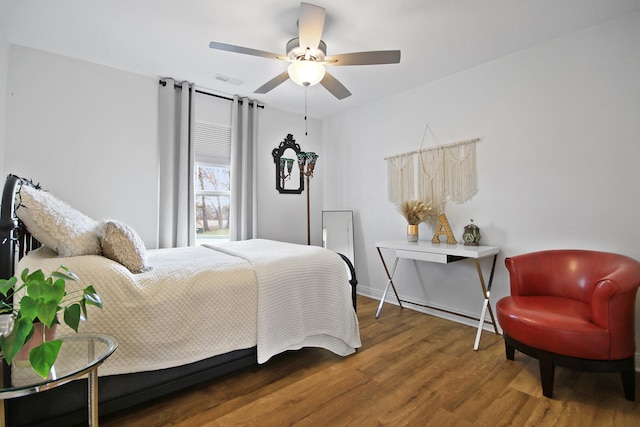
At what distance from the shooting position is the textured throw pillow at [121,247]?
5.45 ft

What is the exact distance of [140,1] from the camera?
2.01 m

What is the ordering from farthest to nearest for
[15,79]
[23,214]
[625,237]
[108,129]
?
[108,129], [15,79], [625,237], [23,214]

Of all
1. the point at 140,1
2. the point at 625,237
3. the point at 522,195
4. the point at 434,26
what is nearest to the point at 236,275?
the point at 140,1

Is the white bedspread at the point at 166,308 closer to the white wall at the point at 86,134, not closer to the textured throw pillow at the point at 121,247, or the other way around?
the textured throw pillow at the point at 121,247

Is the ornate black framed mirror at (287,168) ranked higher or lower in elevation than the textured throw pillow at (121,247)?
higher

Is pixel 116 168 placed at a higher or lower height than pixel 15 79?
lower

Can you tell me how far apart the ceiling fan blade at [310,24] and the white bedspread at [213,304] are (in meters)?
1.49

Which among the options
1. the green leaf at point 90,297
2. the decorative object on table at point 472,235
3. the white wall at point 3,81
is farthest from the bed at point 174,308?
the decorative object on table at point 472,235

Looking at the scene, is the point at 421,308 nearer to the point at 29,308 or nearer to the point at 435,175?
the point at 435,175

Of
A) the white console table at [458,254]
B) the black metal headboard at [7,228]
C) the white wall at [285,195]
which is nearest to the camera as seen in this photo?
the black metal headboard at [7,228]

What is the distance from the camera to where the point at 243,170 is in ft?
12.2

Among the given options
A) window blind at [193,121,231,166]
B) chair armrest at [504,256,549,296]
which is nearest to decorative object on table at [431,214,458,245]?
chair armrest at [504,256,549,296]

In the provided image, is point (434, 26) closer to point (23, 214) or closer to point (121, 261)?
point (121, 261)

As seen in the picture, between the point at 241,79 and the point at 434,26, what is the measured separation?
1.95 m
